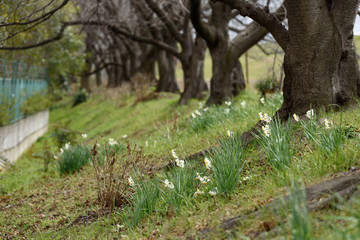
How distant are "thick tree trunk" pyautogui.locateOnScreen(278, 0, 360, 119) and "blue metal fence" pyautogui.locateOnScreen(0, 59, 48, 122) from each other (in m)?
9.10

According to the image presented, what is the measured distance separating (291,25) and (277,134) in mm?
1856

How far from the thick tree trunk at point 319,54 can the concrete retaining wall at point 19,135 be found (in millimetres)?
7291

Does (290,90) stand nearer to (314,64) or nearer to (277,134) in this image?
(314,64)

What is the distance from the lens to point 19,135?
13.6 meters

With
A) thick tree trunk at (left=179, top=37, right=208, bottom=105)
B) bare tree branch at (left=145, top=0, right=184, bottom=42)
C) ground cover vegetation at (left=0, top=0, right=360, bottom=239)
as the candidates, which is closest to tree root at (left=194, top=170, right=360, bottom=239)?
ground cover vegetation at (left=0, top=0, right=360, bottom=239)

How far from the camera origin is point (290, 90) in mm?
5352

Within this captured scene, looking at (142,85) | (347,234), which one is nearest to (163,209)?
(347,234)

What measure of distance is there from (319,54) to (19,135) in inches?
450

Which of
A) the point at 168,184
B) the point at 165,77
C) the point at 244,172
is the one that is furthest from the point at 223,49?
the point at 165,77

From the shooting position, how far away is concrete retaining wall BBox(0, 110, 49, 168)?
36.9 ft

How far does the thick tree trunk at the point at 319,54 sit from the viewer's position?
511 centimetres

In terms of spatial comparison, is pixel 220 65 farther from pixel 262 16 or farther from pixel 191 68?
pixel 262 16

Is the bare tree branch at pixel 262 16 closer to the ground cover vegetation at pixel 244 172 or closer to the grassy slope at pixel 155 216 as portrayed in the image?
the ground cover vegetation at pixel 244 172

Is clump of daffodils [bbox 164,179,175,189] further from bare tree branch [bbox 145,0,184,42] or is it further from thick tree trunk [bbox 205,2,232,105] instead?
bare tree branch [bbox 145,0,184,42]
